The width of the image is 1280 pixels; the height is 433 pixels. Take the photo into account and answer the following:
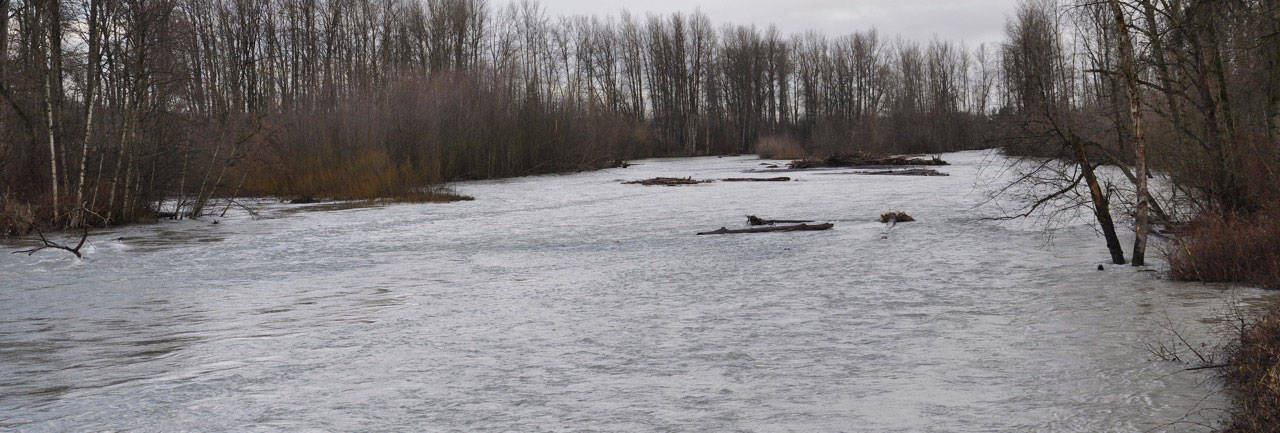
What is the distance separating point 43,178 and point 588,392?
43.6ft

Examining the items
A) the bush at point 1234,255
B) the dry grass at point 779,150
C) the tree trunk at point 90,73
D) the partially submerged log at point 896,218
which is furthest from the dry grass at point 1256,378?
the dry grass at point 779,150

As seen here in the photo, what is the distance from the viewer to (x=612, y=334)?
642cm

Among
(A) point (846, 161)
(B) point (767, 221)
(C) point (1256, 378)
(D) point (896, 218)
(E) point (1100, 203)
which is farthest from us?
(A) point (846, 161)

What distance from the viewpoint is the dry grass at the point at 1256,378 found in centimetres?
346

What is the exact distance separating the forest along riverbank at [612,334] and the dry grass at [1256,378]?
144mm

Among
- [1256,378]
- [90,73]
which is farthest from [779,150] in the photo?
[1256,378]

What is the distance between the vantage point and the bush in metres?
7.79

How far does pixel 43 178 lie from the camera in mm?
15008

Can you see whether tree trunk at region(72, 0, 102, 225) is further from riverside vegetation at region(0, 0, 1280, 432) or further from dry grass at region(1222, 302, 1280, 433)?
dry grass at region(1222, 302, 1280, 433)

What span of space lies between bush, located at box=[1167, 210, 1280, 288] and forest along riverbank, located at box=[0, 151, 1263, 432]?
0.33m

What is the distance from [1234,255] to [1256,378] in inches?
180

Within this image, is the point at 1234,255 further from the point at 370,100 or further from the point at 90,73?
the point at 370,100

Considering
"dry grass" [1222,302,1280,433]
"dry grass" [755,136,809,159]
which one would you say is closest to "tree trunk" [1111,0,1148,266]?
"dry grass" [1222,302,1280,433]

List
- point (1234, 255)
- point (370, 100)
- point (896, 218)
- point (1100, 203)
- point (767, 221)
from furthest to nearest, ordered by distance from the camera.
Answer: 1. point (370, 100)
2. point (767, 221)
3. point (896, 218)
4. point (1100, 203)
5. point (1234, 255)
